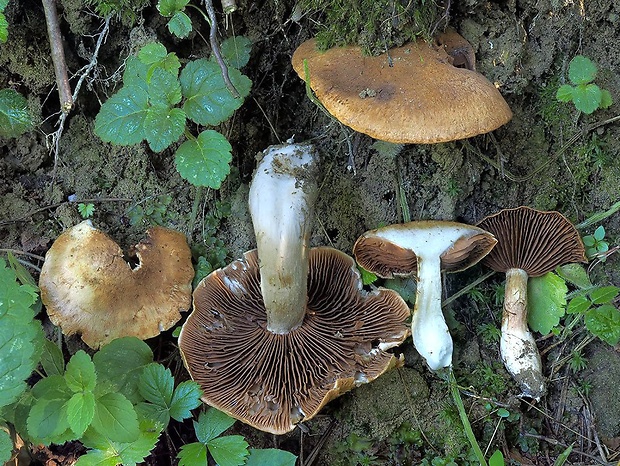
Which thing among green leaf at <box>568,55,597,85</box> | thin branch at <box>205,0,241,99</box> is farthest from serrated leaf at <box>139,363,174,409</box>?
green leaf at <box>568,55,597,85</box>

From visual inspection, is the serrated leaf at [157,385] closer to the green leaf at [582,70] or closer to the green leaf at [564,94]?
the green leaf at [564,94]

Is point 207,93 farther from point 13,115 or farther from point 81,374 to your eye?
point 81,374

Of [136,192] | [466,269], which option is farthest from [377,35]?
[136,192]

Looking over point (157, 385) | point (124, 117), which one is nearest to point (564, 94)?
point (124, 117)

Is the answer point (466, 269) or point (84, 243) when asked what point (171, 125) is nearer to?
point (84, 243)

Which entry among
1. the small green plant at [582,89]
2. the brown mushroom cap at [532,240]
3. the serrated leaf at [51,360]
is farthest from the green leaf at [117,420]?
the small green plant at [582,89]

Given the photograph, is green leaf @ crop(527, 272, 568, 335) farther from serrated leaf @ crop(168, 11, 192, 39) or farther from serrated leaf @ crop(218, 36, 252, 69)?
serrated leaf @ crop(168, 11, 192, 39)

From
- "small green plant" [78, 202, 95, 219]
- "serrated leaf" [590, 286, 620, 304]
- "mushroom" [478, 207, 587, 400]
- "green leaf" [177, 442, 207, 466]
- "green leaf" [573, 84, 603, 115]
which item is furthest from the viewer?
"small green plant" [78, 202, 95, 219]
